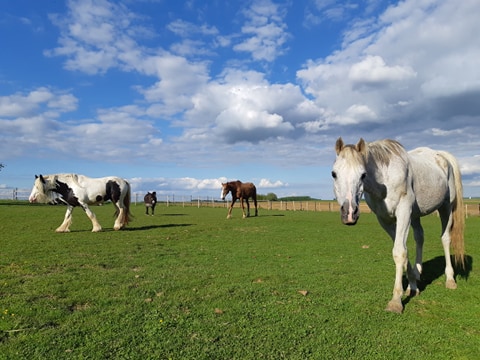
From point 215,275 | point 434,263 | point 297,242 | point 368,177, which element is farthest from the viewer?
point 297,242

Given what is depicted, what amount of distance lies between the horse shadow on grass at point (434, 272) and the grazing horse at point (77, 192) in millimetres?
11404

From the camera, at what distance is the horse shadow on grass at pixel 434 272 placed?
5.98 meters

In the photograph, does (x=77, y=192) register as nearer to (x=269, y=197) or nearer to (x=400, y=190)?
(x=400, y=190)

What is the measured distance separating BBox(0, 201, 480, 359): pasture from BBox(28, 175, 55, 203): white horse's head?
5630 millimetres

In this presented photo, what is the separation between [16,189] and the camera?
48656mm

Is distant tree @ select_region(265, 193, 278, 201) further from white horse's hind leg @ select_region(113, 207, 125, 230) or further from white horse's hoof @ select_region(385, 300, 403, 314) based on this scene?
white horse's hoof @ select_region(385, 300, 403, 314)

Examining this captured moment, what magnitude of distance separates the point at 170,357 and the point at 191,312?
1136 mm

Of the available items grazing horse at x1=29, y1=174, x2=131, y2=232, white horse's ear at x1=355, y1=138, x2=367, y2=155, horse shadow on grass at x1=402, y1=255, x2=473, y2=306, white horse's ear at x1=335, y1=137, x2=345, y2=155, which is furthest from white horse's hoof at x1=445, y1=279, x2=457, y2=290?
grazing horse at x1=29, y1=174, x2=131, y2=232

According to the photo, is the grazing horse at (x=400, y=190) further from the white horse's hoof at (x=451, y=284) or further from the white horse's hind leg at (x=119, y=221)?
the white horse's hind leg at (x=119, y=221)

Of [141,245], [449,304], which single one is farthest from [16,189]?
[449,304]

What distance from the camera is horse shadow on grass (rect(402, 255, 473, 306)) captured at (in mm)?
5977

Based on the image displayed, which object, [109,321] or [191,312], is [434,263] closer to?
[191,312]

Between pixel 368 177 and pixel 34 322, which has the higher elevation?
pixel 368 177

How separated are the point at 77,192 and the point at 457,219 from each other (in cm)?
1285
